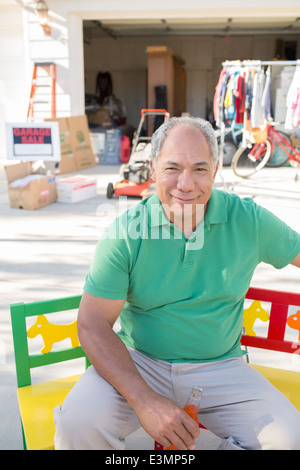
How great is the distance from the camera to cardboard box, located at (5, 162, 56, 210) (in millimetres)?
5434

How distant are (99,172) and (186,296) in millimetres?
7183

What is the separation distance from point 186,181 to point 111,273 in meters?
0.36

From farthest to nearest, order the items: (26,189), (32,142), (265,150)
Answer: (265,150), (32,142), (26,189)

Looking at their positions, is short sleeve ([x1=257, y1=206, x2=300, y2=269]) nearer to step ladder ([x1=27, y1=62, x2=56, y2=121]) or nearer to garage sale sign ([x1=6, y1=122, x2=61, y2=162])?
garage sale sign ([x1=6, y1=122, x2=61, y2=162])

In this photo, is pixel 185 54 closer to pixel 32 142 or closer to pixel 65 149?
pixel 65 149

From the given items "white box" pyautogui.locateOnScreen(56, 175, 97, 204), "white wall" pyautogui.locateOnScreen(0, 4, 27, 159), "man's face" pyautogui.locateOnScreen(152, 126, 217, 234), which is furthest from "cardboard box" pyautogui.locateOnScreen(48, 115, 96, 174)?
"man's face" pyautogui.locateOnScreen(152, 126, 217, 234)

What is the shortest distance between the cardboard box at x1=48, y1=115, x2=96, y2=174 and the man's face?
6845mm

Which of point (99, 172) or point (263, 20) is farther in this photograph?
point (263, 20)

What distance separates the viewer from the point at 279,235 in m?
1.49

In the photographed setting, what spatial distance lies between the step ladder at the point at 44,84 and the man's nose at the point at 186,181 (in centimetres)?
801

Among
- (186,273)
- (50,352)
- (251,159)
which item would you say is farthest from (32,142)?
(186,273)

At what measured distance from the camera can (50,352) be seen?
162 centimetres

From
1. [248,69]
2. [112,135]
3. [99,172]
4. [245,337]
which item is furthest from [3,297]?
[112,135]
